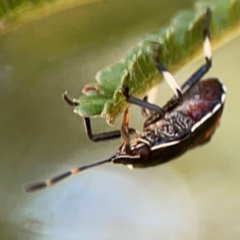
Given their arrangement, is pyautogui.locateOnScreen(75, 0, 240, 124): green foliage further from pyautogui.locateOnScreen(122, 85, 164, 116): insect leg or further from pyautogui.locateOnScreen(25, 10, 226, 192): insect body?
pyautogui.locateOnScreen(25, 10, 226, 192): insect body

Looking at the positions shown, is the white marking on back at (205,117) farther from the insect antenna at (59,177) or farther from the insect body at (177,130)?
the insect antenna at (59,177)

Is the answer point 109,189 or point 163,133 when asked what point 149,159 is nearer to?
point 163,133

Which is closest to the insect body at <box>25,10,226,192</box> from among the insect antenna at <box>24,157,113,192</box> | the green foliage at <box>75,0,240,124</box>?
the insect antenna at <box>24,157,113,192</box>

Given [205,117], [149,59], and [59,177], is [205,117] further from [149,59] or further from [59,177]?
[149,59]

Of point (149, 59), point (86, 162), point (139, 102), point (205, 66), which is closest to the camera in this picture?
point (149, 59)

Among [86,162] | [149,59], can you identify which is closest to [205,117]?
[149,59]

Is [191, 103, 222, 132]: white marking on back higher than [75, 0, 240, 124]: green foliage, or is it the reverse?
[191, 103, 222, 132]: white marking on back

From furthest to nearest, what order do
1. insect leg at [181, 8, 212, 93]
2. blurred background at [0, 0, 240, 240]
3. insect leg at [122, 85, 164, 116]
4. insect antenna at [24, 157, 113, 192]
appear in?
blurred background at [0, 0, 240, 240], insect antenna at [24, 157, 113, 192], insect leg at [181, 8, 212, 93], insect leg at [122, 85, 164, 116]

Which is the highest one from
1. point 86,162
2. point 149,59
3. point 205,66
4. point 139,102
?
point 86,162

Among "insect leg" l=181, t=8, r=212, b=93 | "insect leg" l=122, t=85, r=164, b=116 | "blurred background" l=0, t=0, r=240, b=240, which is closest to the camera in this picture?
"insect leg" l=122, t=85, r=164, b=116
